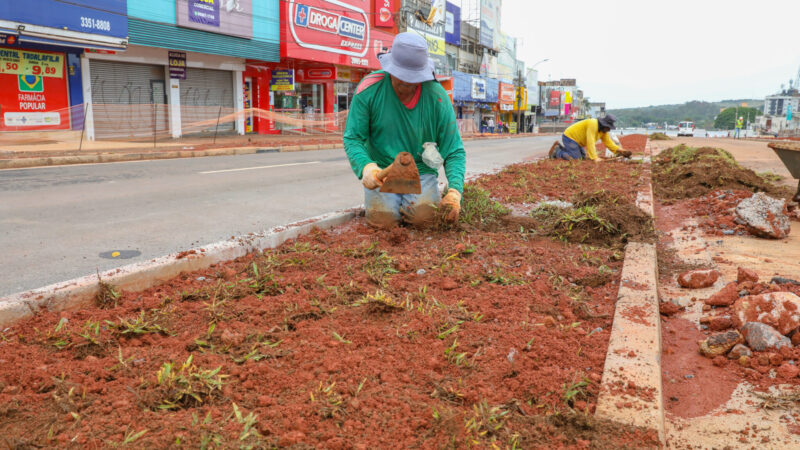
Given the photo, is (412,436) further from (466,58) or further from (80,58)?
(466,58)

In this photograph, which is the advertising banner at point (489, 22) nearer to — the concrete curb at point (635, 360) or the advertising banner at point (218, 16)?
the advertising banner at point (218, 16)

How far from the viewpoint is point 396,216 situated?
197 inches

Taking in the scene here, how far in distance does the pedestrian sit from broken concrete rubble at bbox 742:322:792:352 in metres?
2.38

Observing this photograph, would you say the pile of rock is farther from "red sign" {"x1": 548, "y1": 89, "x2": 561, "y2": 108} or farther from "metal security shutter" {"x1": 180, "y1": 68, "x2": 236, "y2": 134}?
"red sign" {"x1": 548, "y1": 89, "x2": 561, "y2": 108}

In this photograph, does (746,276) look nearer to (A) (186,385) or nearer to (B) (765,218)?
(B) (765,218)

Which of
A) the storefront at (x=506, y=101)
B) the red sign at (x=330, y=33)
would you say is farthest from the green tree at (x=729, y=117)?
the red sign at (x=330, y=33)

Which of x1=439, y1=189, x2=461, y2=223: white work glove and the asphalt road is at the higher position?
x1=439, y1=189, x2=461, y2=223: white work glove

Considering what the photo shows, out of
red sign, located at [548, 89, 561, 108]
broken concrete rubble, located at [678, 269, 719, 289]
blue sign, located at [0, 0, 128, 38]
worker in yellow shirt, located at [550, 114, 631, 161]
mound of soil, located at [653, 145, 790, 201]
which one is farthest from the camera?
red sign, located at [548, 89, 561, 108]

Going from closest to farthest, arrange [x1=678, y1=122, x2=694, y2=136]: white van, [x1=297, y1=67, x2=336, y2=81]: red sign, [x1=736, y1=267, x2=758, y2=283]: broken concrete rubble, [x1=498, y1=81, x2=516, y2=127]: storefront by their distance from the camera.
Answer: [x1=736, y1=267, x2=758, y2=283]: broken concrete rubble, [x1=297, y1=67, x2=336, y2=81]: red sign, [x1=498, y1=81, x2=516, y2=127]: storefront, [x1=678, y1=122, x2=694, y2=136]: white van

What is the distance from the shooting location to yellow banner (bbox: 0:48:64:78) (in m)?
16.2

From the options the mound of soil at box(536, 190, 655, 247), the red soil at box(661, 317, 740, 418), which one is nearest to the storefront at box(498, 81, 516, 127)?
the mound of soil at box(536, 190, 655, 247)

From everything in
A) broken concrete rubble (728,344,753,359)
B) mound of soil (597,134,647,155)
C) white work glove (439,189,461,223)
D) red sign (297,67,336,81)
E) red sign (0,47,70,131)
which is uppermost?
red sign (297,67,336,81)

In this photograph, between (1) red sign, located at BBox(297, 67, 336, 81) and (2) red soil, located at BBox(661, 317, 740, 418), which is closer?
(2) red soil, located at BBox(661, 317, 740, 418)

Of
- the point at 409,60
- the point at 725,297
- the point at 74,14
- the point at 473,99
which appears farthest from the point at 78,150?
the point at 473,99
